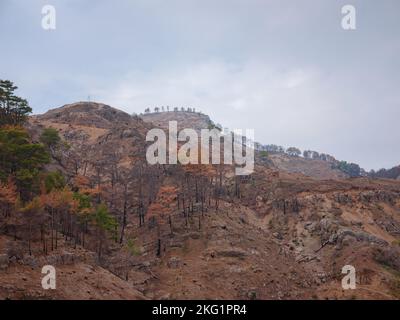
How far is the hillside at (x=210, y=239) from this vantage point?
40.9 meters

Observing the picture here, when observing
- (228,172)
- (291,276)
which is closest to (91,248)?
(291,276)

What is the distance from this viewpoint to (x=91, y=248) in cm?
4984

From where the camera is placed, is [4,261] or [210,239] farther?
[210,239]

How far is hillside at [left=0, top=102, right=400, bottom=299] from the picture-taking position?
40.9 metres

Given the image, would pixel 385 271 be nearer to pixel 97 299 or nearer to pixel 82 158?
pixel 97 299

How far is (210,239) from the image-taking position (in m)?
56.2
